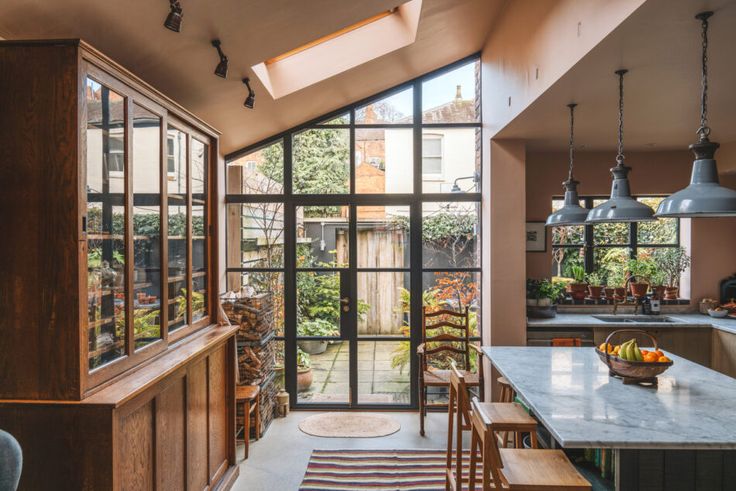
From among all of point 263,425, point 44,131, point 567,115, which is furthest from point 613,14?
point 263,425

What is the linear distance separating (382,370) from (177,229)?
9.35 feet

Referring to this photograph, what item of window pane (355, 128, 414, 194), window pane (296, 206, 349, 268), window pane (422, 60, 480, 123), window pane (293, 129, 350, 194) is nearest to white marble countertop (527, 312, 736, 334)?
window pane (355, 128, 414, 194)

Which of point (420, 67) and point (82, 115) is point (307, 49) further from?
point (82, 115)

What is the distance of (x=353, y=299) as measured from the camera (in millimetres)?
4902

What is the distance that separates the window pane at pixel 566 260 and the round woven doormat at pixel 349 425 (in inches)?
95.5

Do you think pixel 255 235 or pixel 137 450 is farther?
pixel 255 235

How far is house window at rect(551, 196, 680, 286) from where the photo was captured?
17.2 ft

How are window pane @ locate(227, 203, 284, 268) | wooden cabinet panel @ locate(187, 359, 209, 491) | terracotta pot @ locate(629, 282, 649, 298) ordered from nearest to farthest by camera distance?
wooden cabinet panel @ locate(187, 359, 209, 491) < window pane @ locate(227, 203, 284, 268) < terracotta pot @ locate(629, 282, 649, 298)

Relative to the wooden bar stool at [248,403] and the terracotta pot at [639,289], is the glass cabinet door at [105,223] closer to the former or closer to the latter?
the wooden bar stool at [248,403]

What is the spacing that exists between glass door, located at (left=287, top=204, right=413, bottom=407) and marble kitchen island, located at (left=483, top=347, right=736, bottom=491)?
2195 millimetres

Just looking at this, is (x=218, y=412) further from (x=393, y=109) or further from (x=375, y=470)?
(x=393, y=109)

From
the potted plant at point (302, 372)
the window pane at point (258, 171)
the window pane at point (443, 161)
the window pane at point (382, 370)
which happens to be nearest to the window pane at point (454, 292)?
the window pane at point (382, 370)

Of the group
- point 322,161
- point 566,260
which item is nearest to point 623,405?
point 566,260

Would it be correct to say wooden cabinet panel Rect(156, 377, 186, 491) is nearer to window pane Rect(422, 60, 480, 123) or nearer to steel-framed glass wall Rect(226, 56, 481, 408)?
steel-framed glass wall Rect(226, 56, 481, 408)
